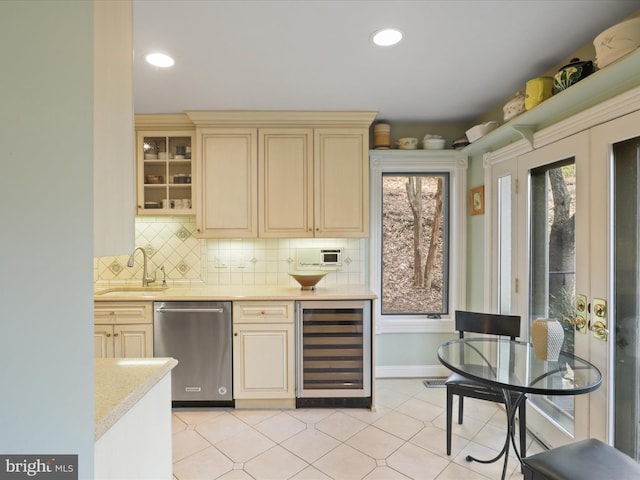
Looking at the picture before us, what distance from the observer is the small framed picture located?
10.1ft

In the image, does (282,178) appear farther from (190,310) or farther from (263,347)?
(263,347)

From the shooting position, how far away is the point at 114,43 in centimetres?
88

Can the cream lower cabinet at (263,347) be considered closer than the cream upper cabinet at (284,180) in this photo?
Yes

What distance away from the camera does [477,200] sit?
3.14 metres

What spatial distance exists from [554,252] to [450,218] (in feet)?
3.90

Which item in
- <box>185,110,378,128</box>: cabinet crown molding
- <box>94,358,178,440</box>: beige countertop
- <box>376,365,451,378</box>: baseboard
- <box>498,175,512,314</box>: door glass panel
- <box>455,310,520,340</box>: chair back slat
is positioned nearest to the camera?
<box>94,358,178,440</box>: beige countertop

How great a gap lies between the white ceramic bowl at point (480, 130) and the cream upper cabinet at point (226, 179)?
1.87m

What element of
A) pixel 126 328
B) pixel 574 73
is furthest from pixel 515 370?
pixel 126 328

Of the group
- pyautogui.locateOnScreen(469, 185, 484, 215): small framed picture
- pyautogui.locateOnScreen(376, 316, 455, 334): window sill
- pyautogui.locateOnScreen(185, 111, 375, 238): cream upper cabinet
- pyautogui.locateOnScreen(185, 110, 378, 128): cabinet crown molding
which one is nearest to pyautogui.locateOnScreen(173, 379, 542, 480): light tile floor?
pyautogui.locateOnScreen(376, 316, 455, 334): window sill

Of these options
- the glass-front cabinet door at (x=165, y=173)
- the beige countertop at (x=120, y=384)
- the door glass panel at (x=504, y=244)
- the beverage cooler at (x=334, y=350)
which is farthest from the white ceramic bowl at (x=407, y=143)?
the beige countertop at (x=120, y=384)

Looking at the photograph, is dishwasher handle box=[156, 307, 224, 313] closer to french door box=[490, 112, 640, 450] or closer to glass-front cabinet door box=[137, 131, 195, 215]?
glass-front cabinet door box=[137, 131, 195, 215]

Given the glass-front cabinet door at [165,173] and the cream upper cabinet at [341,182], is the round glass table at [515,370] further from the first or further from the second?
the glass-front cabinet door at [165,173]

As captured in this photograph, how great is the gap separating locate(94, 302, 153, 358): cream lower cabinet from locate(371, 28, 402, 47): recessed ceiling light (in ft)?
8.20

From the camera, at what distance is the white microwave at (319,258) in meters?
3.31
